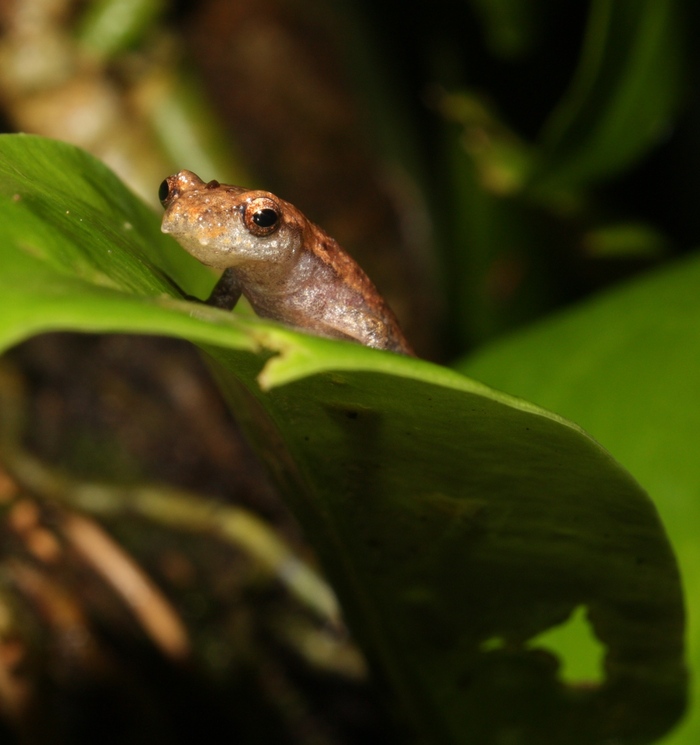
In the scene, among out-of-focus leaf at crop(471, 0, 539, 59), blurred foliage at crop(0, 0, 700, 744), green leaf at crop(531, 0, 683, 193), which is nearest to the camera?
blurred foliage at crop(0, 0, 700, 744)

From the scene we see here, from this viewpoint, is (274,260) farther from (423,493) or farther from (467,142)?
(467,142)

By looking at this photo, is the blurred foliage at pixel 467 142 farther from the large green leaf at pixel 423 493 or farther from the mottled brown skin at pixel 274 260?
the large green leaf at pixel 423 493

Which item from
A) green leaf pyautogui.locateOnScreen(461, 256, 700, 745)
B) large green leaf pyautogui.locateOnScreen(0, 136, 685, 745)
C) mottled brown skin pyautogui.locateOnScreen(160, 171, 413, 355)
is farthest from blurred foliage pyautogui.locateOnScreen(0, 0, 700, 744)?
large green leaf pyautogui.locateOnScreen(0, 136, 685, 745)

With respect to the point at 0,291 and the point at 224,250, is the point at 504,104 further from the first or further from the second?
the point at 0,291

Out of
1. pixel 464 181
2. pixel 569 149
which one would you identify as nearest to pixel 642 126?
pixel 569 149

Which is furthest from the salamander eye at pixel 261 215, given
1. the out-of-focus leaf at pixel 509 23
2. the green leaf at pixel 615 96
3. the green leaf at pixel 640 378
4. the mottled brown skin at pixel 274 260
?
the out-of-focus leaf at pixel 509 23

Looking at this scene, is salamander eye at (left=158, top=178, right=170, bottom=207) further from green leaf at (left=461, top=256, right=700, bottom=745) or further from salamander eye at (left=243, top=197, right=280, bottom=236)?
green leaf at (left=461, top=256, right=700, bottom=745)
